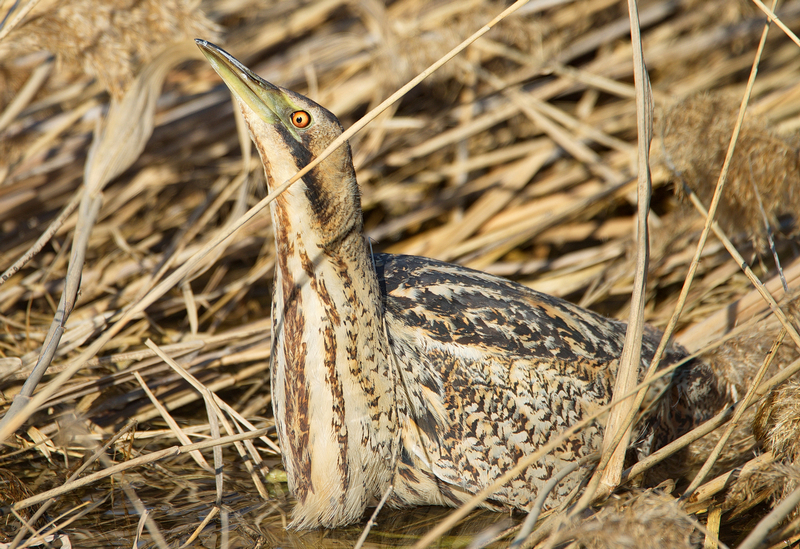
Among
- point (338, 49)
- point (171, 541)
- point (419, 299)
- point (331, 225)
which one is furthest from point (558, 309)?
point (338, 49)

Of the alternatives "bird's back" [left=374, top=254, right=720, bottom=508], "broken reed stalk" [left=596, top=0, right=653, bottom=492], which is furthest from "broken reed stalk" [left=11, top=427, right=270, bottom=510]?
"broken reed stalk" [left=596, top=0, right=653, bottom=492]

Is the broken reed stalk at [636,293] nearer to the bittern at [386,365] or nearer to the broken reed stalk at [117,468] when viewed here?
the bittern at [386,365]

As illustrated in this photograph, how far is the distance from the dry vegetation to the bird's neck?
19 centimetres

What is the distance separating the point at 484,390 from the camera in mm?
1938

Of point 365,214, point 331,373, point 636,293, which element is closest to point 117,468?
point 331,373

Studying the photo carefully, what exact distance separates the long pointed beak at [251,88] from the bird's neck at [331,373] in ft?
0.77

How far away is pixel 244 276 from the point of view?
3.32 metres

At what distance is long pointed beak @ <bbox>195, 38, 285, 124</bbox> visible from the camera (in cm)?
173

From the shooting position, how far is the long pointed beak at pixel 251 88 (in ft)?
5.68

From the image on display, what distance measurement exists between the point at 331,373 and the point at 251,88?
2.46ft

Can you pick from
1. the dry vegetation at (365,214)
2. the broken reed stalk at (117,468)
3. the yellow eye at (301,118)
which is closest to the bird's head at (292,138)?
the yellow eye at (301,118)

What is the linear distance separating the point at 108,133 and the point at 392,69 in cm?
137

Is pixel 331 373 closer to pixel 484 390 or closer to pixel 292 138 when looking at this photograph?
pixel 484 390

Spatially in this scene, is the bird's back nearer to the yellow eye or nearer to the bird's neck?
the bird's neck
